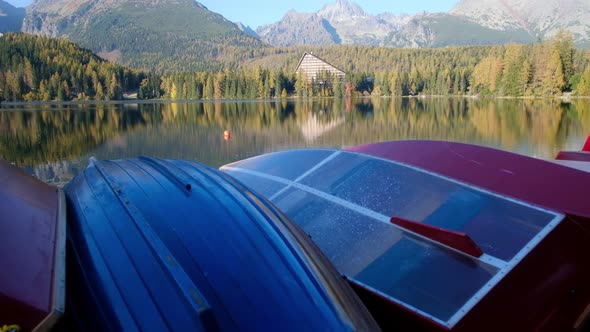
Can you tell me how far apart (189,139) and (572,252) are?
2170 cm

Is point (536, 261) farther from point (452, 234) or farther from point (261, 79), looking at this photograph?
point (261, 79)

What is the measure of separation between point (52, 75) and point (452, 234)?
121187 millimetres

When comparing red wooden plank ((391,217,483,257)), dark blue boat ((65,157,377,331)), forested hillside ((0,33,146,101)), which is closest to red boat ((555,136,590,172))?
red wooden plank ((391,217,483,257))

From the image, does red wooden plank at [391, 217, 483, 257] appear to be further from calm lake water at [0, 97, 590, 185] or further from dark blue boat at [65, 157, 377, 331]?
calm lake water at [0, 97, 590, 185]

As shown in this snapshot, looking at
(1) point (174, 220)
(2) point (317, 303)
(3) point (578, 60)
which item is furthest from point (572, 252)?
(3) point (578, 60)

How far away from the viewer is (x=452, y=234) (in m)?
3.78

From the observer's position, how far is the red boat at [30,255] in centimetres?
216

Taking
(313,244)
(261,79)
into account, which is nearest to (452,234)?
(313,244)

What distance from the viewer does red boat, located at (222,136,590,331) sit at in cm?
353

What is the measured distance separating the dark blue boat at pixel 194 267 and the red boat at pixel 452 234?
85 centimetres

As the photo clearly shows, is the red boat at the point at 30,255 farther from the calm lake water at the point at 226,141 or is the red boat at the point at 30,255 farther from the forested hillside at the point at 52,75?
the forested hillside at the point at 52,75

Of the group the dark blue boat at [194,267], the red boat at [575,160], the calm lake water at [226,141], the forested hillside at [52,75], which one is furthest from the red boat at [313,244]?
the forested hillside at [52,75]

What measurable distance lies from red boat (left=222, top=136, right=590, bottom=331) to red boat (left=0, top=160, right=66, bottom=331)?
2067 millimetres

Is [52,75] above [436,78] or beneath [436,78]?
above
